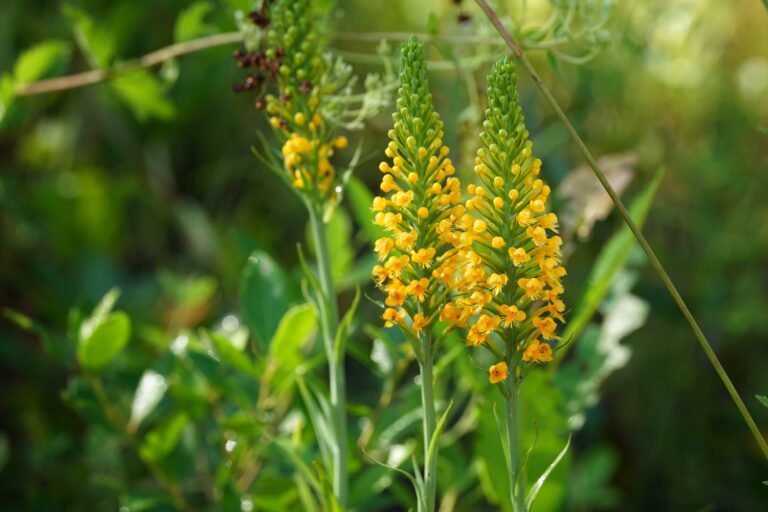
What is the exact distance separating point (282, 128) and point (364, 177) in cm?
131

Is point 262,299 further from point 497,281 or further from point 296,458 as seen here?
point 497,281

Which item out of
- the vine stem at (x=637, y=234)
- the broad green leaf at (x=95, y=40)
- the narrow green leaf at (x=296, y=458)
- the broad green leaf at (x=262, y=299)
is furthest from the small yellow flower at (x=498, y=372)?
the broad green leaf at (x=95, y=40)

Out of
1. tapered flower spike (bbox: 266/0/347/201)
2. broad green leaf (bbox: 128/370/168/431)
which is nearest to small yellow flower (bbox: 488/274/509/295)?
tapered flower spike (bbox: 266/0/347/201)

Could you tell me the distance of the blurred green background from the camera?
162cm

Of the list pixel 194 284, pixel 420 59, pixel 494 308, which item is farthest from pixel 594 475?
pixel 420 59

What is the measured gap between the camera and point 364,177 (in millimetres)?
2176

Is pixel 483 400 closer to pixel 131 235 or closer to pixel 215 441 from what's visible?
pixel 215 441

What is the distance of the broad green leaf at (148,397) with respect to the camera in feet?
3.90

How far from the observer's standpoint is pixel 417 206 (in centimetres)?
73

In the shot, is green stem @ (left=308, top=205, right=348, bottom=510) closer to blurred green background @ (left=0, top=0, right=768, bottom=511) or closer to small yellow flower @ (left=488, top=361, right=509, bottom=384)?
small yellow flower @ (left=488, top=361, right=509, bottom=384)

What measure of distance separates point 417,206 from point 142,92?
74 centimetres

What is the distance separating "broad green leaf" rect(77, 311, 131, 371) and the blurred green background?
10.2 inches

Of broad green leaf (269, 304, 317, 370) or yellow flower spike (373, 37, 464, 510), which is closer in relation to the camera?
yellow flower spike (373, 37, 464, 510)

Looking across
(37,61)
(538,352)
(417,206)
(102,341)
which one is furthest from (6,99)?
(538,352)
